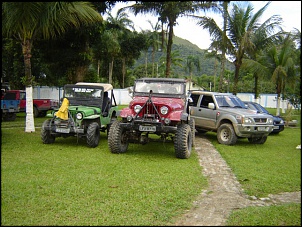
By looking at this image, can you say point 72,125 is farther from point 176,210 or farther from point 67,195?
point 176,210

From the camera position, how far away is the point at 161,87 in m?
9.52

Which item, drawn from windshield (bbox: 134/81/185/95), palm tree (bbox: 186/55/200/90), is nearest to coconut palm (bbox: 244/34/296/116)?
windshield (bbox: 134/81/185/95)

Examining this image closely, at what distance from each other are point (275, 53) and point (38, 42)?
13.1m

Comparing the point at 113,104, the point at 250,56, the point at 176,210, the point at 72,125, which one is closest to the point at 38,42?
the point at 113,104

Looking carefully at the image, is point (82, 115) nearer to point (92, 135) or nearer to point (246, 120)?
point (92, 135)

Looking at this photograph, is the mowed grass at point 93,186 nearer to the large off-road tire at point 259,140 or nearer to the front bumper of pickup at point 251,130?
the front bumper of pickup at point 251,130

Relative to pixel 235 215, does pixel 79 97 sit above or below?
above

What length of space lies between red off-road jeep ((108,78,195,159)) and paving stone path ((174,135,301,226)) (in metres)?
0.93

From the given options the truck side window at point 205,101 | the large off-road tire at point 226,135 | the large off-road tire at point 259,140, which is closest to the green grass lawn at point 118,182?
the large off-road tire at point 226,135

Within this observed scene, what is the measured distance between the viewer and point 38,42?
15688 millimetres

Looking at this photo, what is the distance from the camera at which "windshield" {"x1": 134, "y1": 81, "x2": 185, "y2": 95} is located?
9.47 metres

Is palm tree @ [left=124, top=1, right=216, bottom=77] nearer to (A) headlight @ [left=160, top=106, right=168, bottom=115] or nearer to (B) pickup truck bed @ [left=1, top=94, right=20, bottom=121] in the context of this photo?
(A) headlight @ [left=160, top=106, right=168, bottom=115]

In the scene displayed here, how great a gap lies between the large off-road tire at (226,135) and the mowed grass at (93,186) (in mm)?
2461

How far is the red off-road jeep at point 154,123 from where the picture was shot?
26.5 ft
